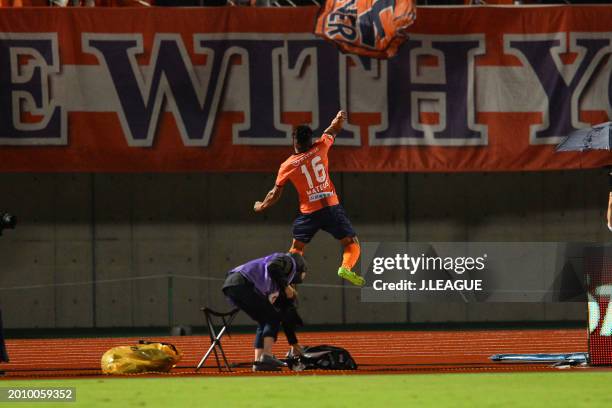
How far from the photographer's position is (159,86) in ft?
62.5

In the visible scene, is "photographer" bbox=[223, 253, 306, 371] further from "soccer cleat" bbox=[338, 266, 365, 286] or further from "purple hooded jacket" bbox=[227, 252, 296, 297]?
"soccer cleat" bbox=[338, 266, 365, 286]

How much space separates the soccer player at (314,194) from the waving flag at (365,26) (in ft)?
13.4

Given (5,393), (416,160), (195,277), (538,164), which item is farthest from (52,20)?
(5,393)

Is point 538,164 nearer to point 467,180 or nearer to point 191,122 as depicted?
point 467,180

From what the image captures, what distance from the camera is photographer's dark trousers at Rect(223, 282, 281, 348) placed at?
12633 mm

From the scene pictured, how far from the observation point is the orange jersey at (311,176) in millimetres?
14062

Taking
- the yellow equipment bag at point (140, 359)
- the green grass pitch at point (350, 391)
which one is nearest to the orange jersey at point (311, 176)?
the yellow equipment bag at point (140, 359)

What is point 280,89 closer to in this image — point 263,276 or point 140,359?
point 263,276

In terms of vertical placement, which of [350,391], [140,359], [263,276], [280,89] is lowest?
[140,359]

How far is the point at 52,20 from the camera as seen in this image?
18953 millimetres

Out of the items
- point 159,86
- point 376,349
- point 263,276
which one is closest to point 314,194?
point 263,276

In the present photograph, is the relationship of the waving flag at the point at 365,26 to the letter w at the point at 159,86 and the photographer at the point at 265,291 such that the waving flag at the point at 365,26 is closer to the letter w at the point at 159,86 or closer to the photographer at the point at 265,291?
the letter w at the point at 159,86

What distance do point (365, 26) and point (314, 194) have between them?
4816 mm

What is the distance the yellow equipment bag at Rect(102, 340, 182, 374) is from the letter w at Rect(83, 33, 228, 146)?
664 centimetres
